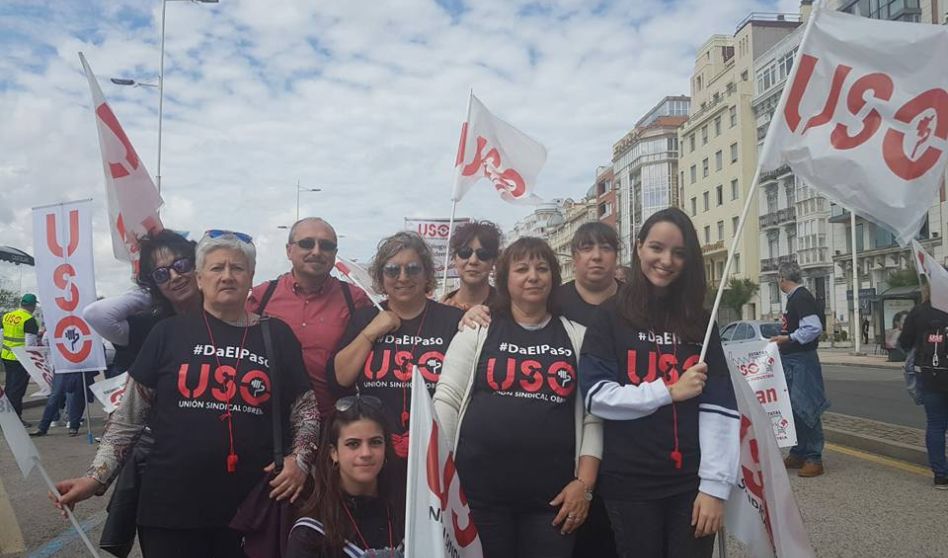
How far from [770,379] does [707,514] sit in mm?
4206

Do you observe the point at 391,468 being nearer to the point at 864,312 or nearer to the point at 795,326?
the point at 795,326

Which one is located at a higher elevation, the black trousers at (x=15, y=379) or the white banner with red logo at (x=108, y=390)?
the white banner with red logo at (x=108, y=390)

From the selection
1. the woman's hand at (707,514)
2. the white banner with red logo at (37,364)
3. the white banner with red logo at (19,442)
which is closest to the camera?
the woman's hand at (707,514)

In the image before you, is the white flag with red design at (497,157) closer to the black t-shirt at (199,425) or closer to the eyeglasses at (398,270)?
the eyeglasses at (398,270)

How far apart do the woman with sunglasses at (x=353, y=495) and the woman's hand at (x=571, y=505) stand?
624 millimetres

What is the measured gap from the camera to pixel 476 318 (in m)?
3.14

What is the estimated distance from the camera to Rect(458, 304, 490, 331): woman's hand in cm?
311

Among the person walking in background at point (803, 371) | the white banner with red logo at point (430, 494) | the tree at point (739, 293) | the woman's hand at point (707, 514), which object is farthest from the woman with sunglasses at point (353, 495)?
the tree at point (739, 293)

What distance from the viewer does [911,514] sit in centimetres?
562

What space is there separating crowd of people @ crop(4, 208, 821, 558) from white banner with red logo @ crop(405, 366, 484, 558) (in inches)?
15.4

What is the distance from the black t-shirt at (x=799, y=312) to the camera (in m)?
7.39

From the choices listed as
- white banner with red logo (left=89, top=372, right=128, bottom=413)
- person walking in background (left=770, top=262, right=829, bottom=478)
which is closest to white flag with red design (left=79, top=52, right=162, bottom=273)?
white banner with red logo (left=89, top=372, right=128, bottom=413)

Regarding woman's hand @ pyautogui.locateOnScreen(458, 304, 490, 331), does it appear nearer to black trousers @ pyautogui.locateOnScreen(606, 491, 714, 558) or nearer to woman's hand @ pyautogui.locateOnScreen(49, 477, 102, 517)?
black trousers @ pyautogui.locateOnScreen(606, 491, 714, 558)

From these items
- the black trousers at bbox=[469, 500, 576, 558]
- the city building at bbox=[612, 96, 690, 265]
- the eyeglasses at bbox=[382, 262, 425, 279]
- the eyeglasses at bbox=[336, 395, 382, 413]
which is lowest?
the black trousers at bbox=[469, 500, 576, 558]
